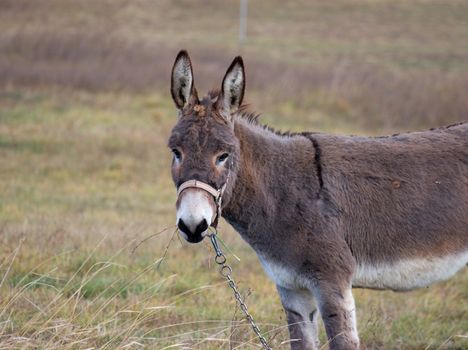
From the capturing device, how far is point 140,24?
39375mm

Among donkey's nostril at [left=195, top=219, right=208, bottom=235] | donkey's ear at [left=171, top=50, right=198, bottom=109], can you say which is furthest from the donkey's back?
donkey's nostril at [left=195, top=219, right=208, bottom=235]

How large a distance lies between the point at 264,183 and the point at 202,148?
1.98 ft

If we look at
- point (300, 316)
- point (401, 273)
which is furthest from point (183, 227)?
point (401, 273)

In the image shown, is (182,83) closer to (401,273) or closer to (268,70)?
(401,273)

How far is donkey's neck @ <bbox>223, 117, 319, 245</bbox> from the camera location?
4.77 m

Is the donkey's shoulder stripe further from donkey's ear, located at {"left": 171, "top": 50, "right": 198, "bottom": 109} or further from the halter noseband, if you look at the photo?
donkey's ear, located at {"left": 171, "top": 50, "right": 198, "bottom": 109}

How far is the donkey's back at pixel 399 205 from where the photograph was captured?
15.9 feet

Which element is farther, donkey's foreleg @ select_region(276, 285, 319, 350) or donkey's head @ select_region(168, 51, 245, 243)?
donkey's foreleg @ select_region(276, 285, 319, 350)

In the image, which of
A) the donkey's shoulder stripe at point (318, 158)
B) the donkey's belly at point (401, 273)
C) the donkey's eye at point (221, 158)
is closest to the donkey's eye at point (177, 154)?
the donkey's eye at point (221, 158)

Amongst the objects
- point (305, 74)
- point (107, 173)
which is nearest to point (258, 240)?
point (107, 173)

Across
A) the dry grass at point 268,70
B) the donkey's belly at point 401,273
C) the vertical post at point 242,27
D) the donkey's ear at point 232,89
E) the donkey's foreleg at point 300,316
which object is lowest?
the vertical post at point 242,27

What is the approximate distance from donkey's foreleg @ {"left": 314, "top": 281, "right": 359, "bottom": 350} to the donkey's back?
11.1 inches

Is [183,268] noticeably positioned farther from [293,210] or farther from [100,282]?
[293,210]

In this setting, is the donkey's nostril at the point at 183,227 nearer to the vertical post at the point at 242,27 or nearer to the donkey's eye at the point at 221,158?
the donkey's eye at the point at 221,158
